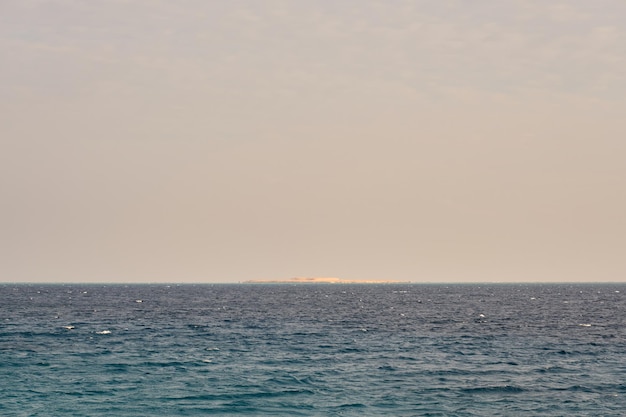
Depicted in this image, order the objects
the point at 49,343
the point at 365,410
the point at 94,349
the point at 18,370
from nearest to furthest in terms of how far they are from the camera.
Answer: the point at 365,410
the point at 18,370
the point at 94,349
the point at 49,343

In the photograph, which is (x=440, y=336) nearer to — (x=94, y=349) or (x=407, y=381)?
(x=407, y=381)

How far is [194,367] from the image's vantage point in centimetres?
6900

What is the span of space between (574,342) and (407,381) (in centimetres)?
3786

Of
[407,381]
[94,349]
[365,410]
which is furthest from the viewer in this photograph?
[94,349]

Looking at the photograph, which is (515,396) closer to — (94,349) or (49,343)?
(94,349)

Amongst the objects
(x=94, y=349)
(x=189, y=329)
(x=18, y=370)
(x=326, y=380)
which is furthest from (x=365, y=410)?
(x=189, y=329)

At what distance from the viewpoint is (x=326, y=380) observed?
2475 inches

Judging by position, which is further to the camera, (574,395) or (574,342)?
(574,342)

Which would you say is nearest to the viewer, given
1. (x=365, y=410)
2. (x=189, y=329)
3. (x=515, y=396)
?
(x=365, y=410)

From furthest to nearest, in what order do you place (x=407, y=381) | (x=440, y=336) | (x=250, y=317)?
1. (x=250, y=317)
2. (x=440, y=336)
3. (x=407, y=381)

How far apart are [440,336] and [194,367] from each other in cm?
4114

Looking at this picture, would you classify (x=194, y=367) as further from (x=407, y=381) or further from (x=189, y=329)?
(x=189, y=329)

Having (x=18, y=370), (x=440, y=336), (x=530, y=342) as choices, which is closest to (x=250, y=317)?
(x=440, y=336)

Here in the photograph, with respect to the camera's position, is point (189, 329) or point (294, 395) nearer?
point (294, 395)
